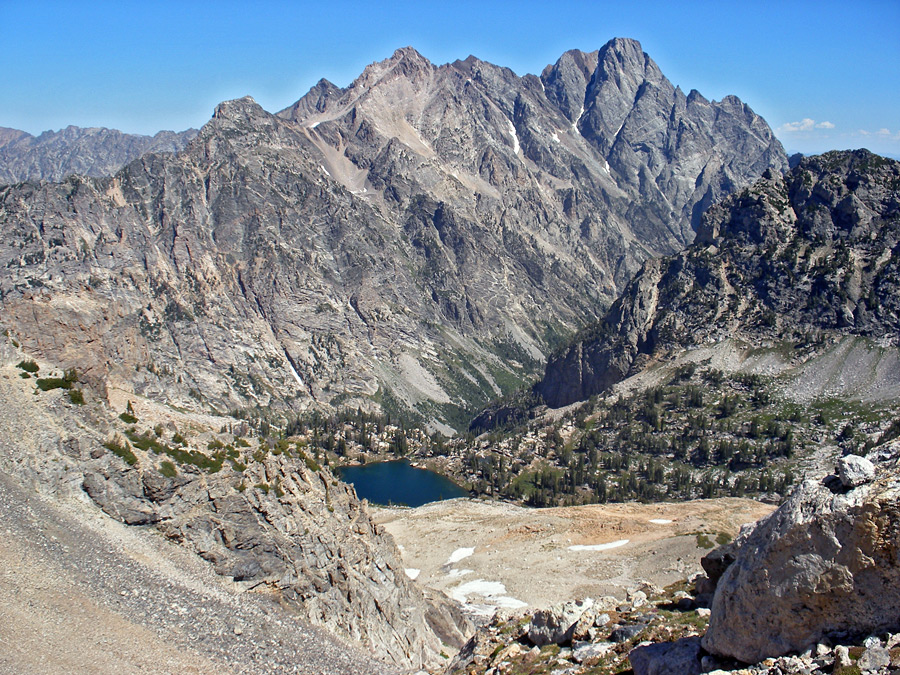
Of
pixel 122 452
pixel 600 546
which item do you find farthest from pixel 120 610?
pixel 600 546

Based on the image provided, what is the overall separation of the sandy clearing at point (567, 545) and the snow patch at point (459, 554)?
2.32 feet

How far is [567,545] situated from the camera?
3223 inches

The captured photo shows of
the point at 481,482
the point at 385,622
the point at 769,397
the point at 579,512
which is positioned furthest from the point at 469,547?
the point at 769,397

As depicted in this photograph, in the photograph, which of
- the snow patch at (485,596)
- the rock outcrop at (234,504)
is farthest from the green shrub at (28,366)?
the snow patch at (485,596)

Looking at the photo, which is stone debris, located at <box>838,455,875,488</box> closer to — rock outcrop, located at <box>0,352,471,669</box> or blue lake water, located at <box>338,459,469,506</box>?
rock outcrop, located at <box>0,352,471,669</box>

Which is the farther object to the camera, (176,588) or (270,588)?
(270,588)

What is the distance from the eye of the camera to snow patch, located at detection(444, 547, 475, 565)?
8349 centimetres

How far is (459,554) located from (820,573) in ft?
241

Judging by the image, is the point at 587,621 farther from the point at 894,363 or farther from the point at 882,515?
the point at 894,363

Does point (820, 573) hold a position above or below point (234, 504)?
above

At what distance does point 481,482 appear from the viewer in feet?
609

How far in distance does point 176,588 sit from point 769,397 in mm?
189042

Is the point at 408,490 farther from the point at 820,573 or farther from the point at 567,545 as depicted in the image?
the point at 820,573

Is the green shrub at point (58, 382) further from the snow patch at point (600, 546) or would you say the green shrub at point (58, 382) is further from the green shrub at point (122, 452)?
the snow patch at point (600, 546)
